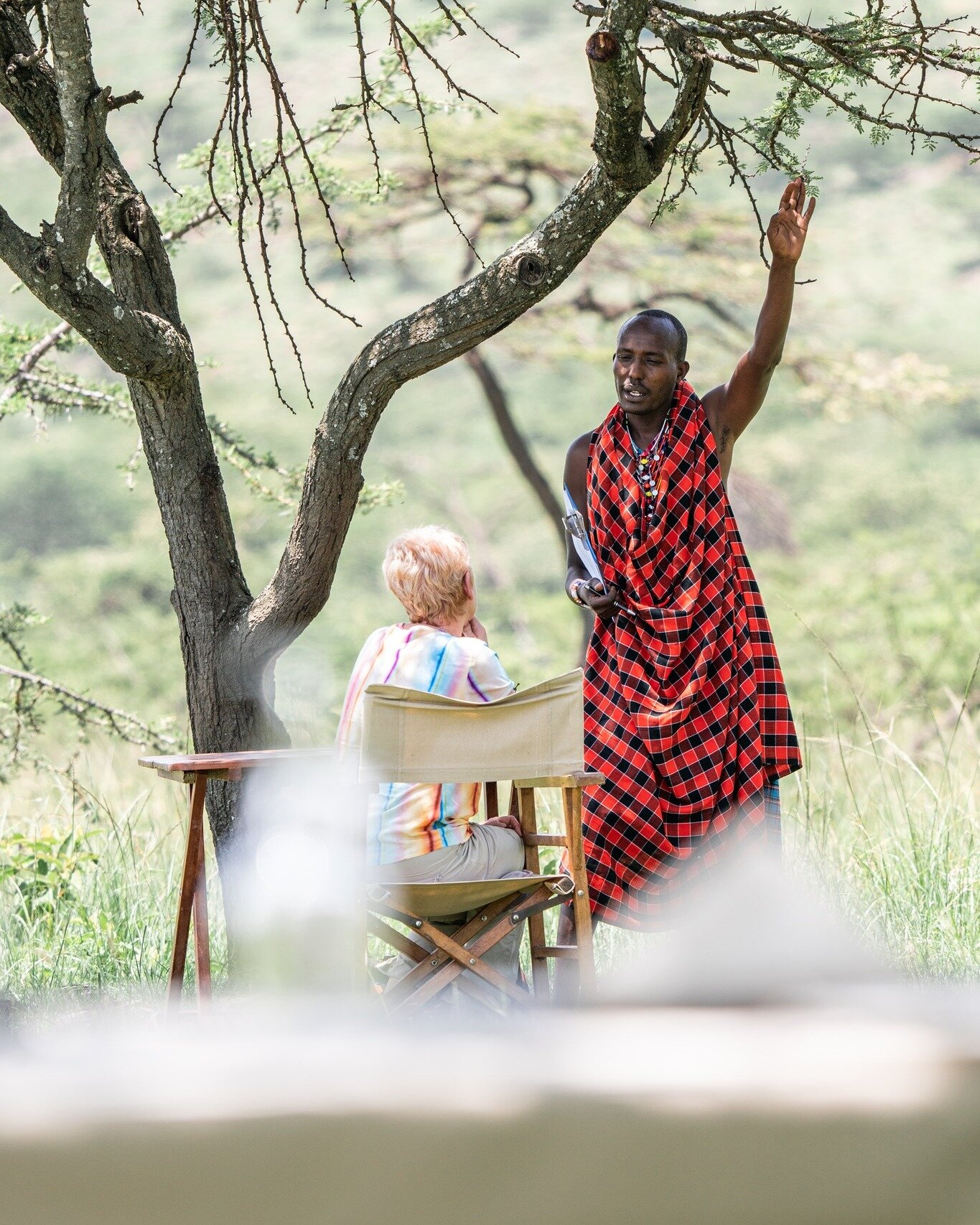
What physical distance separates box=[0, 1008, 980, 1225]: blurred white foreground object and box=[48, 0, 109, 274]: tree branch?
8.47 ft

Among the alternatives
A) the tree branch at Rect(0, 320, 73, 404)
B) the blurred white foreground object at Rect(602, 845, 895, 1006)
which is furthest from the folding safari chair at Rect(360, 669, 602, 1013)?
the tree branch at Rect(0, 320, 73, 404)

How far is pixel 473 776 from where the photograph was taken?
258 centimetres

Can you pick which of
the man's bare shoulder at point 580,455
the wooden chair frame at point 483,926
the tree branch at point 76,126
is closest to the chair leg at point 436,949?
the wooden chair frame at point 483,926

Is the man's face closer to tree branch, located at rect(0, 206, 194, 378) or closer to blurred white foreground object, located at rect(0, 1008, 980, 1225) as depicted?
tree branch, located at rect(0, 206, 194, 378)

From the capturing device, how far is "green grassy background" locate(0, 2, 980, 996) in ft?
47.6

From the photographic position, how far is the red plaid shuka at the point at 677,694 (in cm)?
305

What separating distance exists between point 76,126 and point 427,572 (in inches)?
43.3

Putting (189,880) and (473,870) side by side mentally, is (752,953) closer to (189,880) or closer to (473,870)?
(473,870)

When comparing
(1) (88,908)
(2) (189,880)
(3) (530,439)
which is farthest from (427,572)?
(3) (530,439)

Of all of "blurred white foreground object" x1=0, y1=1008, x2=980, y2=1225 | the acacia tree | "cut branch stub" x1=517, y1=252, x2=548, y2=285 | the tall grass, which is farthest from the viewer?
the tall grass

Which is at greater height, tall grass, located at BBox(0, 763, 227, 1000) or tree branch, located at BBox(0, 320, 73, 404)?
tree branch, located at BBox(0, 320, 73, 404)

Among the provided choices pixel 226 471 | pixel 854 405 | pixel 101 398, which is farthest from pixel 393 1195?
pixel 226 471

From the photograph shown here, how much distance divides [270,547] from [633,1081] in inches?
689

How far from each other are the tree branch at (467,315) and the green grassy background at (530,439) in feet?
26.2
